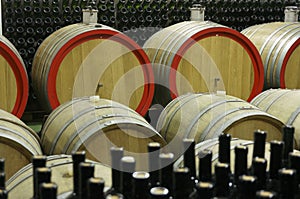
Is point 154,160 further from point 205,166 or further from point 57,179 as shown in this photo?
point 57,179

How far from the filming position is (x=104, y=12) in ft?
13.4

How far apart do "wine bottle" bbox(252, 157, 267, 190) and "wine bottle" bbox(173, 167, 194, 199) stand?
0.63 ft

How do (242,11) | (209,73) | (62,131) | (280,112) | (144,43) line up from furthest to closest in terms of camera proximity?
(242,11), (144,43), (209,73), (280,112), (62,131)

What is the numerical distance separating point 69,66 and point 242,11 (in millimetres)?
2179

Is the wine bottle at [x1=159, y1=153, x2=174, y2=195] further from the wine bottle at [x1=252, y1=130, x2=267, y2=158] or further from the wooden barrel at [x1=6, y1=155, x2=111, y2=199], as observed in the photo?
the wine bottle at [x1=252, y1=130, x2=267, y2=158]

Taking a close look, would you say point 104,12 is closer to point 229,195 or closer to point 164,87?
point 164,87

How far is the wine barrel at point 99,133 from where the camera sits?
2066mm

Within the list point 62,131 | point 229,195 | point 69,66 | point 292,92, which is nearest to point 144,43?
point 69,66

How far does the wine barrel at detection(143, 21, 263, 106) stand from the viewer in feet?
10.6

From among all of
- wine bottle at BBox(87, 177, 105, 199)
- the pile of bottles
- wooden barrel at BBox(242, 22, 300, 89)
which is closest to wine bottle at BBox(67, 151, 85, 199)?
the pile of bottles

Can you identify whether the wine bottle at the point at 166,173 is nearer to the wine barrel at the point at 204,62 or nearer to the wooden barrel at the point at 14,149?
the wooden barrel at the point at 14,149

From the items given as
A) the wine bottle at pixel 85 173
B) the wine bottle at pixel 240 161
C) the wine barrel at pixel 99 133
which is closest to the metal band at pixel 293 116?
the wine barrel at pixel 99 133

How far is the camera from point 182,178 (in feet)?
3.88

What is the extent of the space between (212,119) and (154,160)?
1035mm
